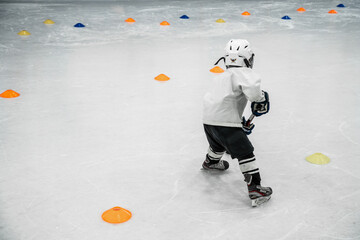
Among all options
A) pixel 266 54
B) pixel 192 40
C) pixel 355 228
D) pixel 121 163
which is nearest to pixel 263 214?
pixel 355 228

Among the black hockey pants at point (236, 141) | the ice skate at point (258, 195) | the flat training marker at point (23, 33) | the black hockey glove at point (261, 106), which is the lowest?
the flat training marker at point (23, 33)

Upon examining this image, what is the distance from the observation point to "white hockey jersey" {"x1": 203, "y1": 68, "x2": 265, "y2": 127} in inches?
102

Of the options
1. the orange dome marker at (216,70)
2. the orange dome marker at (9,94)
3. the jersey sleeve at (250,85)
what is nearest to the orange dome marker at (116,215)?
the jersey sleeve at (250,85)

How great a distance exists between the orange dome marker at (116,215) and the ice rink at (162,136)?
4 cm

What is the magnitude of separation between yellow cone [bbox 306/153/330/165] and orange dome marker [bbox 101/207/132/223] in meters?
1.34

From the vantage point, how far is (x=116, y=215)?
249 centimetres

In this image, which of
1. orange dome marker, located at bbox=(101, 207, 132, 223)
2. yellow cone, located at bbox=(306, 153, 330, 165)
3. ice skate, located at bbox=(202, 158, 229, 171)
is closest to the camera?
orange dome marker, located at bbox=(101, 207, 132, 223)

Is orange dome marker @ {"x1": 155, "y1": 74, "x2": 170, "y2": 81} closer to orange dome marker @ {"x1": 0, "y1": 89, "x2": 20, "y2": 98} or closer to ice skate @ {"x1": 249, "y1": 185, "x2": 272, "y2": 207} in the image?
orange dome marker @ {"x1": 0, "y1": 89, "x2": 20, "y2": 98}

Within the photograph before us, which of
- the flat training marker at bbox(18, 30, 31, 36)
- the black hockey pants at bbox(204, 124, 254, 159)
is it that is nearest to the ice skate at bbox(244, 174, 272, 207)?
the black hockey pants at bbox(204, 124, 254, 159)

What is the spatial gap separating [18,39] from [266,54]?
3385mm

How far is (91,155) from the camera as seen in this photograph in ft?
10.7

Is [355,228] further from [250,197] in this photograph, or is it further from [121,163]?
[121,163]

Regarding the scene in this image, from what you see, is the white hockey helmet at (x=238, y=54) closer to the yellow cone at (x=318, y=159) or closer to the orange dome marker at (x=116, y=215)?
the yellow cone at (x=318, y=159)

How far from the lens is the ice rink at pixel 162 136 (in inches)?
99.0
